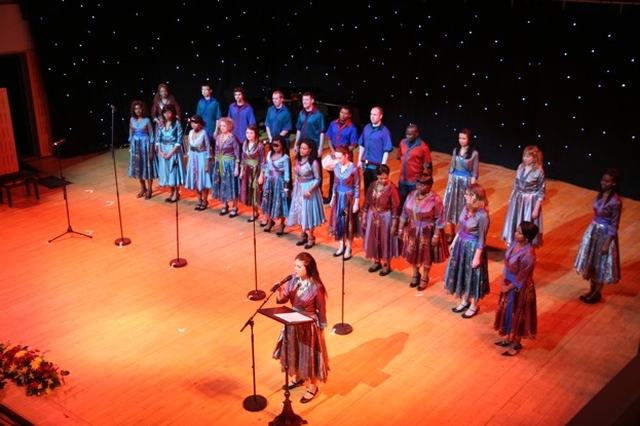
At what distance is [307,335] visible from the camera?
227 inches

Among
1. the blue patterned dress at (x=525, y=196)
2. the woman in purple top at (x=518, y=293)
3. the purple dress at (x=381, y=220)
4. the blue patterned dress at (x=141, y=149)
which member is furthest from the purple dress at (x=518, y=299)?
the blue patterned dress at (x=141, y=149)

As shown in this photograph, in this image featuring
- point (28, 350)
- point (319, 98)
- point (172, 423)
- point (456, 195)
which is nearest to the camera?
point (172, 423)

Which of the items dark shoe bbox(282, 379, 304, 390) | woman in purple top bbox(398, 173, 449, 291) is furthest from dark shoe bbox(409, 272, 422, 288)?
dark shoe bbox(282, 379, 304, 390)

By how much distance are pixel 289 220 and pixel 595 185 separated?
185 inches

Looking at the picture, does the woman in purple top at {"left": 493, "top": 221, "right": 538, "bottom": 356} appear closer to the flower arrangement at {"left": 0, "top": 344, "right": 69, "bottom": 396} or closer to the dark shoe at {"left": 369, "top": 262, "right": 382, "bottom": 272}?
the dark shoe at {"left": 369, "top": 262, "right": 382, "bottom": 272}

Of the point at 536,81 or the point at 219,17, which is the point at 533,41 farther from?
the point at 219,17

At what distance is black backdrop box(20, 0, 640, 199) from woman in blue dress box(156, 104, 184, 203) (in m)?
3.20

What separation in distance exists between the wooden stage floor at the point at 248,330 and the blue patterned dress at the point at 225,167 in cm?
38

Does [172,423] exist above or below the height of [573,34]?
below

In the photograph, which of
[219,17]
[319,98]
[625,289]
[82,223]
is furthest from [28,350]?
[219,17]

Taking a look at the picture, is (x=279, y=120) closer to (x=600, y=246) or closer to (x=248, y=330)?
(x=248, y=330)

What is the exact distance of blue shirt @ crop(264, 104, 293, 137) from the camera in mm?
10266

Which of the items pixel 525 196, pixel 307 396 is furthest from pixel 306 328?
pixel 525 196

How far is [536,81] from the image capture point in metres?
11.0
